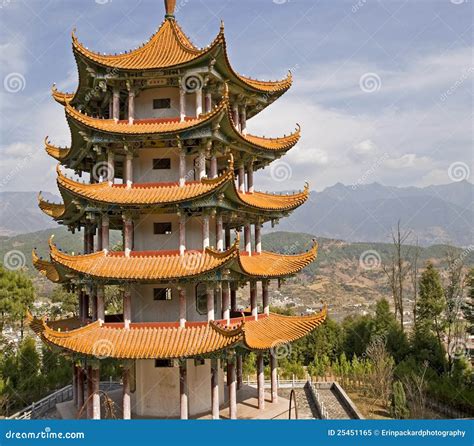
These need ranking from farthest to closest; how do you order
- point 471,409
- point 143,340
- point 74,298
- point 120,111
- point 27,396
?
1. point 74,298
2. point 27,396
3. point 471,409
4. point 120,111
5. point 143,340

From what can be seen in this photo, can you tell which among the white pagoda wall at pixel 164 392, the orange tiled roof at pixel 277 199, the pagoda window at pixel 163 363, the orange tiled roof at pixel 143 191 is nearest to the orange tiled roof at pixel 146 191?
the orange tiled roof at pixel 143 191

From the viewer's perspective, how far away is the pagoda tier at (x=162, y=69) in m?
21.1

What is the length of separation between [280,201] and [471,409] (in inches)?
631

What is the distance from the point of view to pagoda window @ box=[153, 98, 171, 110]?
896 inches

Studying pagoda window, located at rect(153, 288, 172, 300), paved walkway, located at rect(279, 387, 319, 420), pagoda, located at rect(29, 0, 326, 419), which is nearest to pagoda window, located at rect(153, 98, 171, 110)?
pagoda, located at rect(29, 0, 326, 419)

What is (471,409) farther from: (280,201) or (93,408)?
(93,408)

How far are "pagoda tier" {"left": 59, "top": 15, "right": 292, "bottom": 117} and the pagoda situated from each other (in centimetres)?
6

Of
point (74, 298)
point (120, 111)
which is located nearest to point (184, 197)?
point (120, 111)

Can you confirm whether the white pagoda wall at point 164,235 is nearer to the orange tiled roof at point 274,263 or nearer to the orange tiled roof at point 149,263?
the orange tiled roof at point 149,263

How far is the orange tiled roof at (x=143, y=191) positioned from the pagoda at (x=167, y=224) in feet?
0.21

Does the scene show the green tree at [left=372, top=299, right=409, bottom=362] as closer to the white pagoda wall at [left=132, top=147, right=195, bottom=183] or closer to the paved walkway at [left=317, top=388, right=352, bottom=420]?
the paved walkway at [left=317, top=388, right=352, bottom=420]

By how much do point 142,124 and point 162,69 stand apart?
2.41 metres

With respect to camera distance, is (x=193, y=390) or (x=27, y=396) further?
(x=27, y=396)

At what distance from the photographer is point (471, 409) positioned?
92.2 ft
